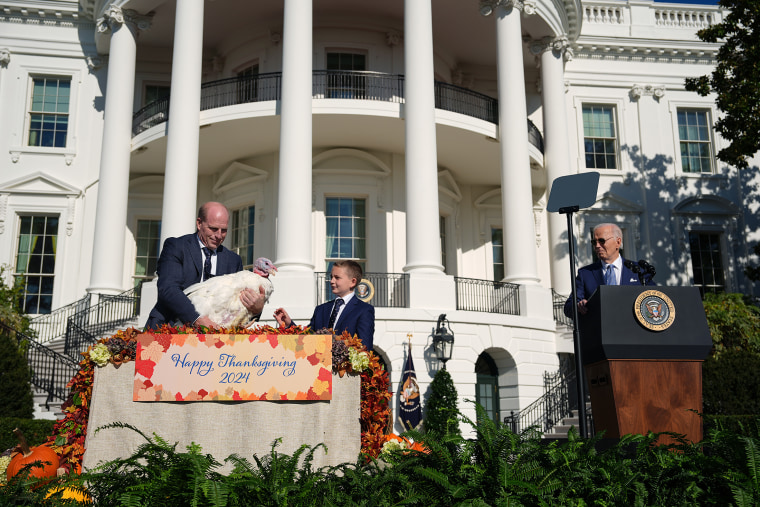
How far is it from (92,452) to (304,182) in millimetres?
12645

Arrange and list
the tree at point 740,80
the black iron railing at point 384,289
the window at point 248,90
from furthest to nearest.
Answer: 1. the window at point 248,90
2. the tree at point 740,80
3. the black iron railing at point 384,289

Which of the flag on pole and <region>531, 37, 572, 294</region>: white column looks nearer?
the flag on pole

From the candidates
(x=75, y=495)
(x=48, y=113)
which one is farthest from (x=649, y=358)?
(x=48, y=113)

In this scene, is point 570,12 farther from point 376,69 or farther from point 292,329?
point 292,329

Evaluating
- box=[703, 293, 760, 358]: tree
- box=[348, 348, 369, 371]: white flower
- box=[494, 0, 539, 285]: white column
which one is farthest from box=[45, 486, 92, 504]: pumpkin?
box=[703, 293, 760, 358]: tree

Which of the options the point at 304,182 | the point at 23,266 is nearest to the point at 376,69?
the point at 304,182

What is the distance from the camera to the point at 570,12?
2184 cm

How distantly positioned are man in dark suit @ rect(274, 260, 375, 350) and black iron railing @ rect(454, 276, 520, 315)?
11.8m

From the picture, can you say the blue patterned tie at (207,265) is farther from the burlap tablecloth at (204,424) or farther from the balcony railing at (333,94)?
the balcony railing at (333,94)

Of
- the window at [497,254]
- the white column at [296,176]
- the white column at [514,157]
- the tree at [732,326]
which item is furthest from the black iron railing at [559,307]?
the white column at [296,176]

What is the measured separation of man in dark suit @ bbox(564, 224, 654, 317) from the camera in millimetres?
5766

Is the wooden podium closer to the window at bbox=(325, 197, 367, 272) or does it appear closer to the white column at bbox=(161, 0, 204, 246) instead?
the white column at bbox=(161, 0, 204, 246)

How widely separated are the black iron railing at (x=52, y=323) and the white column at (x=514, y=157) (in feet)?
40.2

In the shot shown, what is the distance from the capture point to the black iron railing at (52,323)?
1952 cm
